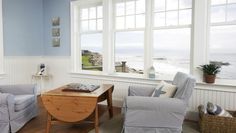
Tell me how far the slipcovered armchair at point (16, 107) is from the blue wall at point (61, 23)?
149 cm

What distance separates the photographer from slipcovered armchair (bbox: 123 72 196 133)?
2.22 m

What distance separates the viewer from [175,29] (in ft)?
10.8

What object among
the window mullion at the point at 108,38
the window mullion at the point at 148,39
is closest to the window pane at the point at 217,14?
the window mullion at the point at 148,39

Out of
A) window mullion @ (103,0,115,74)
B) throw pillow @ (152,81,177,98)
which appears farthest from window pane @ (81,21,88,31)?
throw pillow @ (152,81,177,98)

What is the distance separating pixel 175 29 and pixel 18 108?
2.76 metres

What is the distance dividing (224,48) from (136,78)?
1.54m

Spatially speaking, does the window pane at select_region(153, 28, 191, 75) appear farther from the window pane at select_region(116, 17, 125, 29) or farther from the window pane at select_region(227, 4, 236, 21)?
the window pane at select_region(116, 17, 125, 29)

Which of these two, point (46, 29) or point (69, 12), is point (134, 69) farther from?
point (46, 29)

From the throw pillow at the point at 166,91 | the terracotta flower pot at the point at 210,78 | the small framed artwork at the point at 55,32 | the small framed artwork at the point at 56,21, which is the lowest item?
the throw pillow at the point at 166,91

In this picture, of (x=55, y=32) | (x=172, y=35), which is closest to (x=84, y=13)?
(x=55, y=32)

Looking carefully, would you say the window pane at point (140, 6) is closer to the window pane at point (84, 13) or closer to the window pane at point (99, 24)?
the window pane at point (99, 24)

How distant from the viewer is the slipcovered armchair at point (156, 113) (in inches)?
87.4

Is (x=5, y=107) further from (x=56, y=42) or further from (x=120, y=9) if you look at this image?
(x=120, y=9)

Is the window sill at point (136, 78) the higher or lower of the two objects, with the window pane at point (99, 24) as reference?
lower
